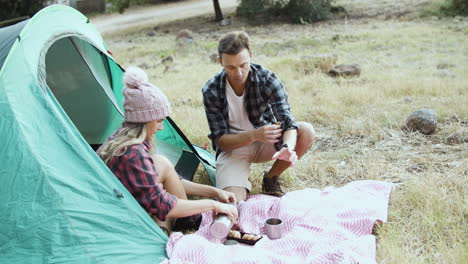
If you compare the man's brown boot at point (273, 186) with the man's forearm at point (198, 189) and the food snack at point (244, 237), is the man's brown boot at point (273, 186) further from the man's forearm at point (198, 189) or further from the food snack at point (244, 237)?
the food snack at point (244, 237)

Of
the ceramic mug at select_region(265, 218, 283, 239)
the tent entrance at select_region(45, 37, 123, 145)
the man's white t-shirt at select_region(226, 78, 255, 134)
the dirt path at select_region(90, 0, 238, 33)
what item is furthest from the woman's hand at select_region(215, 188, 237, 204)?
the dirt path at select_region(90, 0, 238, 33)

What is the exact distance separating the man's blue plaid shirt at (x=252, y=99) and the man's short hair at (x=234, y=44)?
0.31m

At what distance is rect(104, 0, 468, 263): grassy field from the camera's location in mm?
3068

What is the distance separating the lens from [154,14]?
21484 millimetres

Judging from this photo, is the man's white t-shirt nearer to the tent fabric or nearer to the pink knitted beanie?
the pink knitted beanie

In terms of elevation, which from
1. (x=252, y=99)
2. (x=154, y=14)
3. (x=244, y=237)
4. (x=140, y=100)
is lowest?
(x=154, y=14)

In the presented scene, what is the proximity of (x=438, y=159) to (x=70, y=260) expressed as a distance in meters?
3.09

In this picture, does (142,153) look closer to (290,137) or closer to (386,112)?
(290,137)

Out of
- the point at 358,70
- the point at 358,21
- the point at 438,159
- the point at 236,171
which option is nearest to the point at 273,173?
the point at 236,171

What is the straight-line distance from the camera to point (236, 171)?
11.8ft

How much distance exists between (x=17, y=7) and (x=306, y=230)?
56.1 feet

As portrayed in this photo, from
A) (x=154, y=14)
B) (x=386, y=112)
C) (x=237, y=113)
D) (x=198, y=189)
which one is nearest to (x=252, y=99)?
(x=237, y=113)

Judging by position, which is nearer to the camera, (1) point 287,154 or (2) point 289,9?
(1) point 287,154

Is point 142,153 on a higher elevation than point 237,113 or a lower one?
higher
